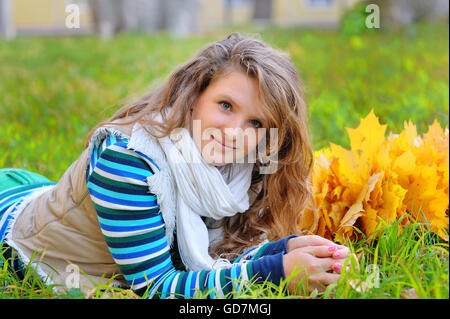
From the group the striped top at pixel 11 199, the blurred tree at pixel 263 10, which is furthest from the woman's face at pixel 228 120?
the blurred tree at pixel 263 10

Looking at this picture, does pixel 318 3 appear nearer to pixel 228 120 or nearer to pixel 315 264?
pixel 228 120

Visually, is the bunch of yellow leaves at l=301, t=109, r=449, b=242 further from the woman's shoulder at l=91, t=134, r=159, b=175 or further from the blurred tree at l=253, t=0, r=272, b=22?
the blurred tree at l=253, t=0, r=272, b=22

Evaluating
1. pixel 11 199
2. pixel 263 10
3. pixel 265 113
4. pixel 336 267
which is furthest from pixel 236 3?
pixel 336 267

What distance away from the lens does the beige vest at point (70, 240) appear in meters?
1.48

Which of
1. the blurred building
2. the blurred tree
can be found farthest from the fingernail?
the blurred tree

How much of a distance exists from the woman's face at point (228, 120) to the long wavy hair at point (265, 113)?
2cm

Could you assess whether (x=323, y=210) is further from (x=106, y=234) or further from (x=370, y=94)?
(x=370, y=94)

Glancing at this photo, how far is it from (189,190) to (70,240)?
14.6 inches

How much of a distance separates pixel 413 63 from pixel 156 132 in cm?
332

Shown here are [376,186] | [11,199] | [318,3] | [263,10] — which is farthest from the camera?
[263,10]

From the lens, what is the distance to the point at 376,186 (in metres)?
1.63

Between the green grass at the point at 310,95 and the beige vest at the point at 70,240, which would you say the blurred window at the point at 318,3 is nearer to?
the green grass at the point at 310,95
